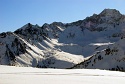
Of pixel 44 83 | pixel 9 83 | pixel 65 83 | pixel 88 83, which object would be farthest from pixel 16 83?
pixel 88 83

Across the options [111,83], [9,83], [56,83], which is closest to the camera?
[9,83]

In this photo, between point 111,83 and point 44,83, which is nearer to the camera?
point 44,83

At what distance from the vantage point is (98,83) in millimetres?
10641

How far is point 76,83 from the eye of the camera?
10.4 meters

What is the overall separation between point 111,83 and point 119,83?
51cm

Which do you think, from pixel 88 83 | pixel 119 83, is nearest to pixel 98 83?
pixel 88 83

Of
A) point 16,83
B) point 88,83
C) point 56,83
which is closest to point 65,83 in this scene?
point 56,83

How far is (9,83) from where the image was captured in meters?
9.31

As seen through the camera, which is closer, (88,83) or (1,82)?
(1,82)

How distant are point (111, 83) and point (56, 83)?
2.68 meters

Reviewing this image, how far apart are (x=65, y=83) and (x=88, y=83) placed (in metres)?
1.16

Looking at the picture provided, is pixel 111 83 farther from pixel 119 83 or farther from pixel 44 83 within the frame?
pixel 44 83

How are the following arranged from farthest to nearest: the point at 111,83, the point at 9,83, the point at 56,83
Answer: the point at 111,83
the point at 56,83
the point at 9,83

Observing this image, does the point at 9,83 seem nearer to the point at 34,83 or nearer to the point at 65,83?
the point at 34,83
